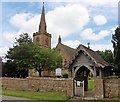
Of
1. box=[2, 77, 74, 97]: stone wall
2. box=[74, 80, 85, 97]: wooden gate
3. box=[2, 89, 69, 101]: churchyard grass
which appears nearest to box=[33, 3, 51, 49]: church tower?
box=[2, 77, 74, 97]: stone wall

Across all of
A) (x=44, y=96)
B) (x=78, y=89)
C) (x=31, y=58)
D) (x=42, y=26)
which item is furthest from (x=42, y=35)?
(x=44, y=96)

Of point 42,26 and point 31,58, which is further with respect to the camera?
point 42,26

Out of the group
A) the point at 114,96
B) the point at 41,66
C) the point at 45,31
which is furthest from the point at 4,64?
the point at 45,31

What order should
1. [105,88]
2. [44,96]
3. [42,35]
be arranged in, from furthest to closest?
[42,35], [105,88], [44,96]

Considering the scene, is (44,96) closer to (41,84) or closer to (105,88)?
(41,84)

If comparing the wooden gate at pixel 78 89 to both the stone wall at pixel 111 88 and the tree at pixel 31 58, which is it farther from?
the tree at pixel 31 58

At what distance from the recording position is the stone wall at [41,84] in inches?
792

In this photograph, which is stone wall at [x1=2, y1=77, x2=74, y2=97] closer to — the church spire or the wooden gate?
the wooden gate

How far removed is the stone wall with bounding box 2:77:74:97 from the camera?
20.1 m

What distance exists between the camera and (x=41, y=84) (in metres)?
22.0

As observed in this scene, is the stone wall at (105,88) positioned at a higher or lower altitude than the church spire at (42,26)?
lower

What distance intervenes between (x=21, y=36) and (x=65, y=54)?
18753mm

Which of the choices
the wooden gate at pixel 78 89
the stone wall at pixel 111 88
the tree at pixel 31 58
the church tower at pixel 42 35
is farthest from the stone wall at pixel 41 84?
the church tower at pixel 42 35

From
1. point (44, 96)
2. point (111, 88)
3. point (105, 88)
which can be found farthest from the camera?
point (105, 88)
